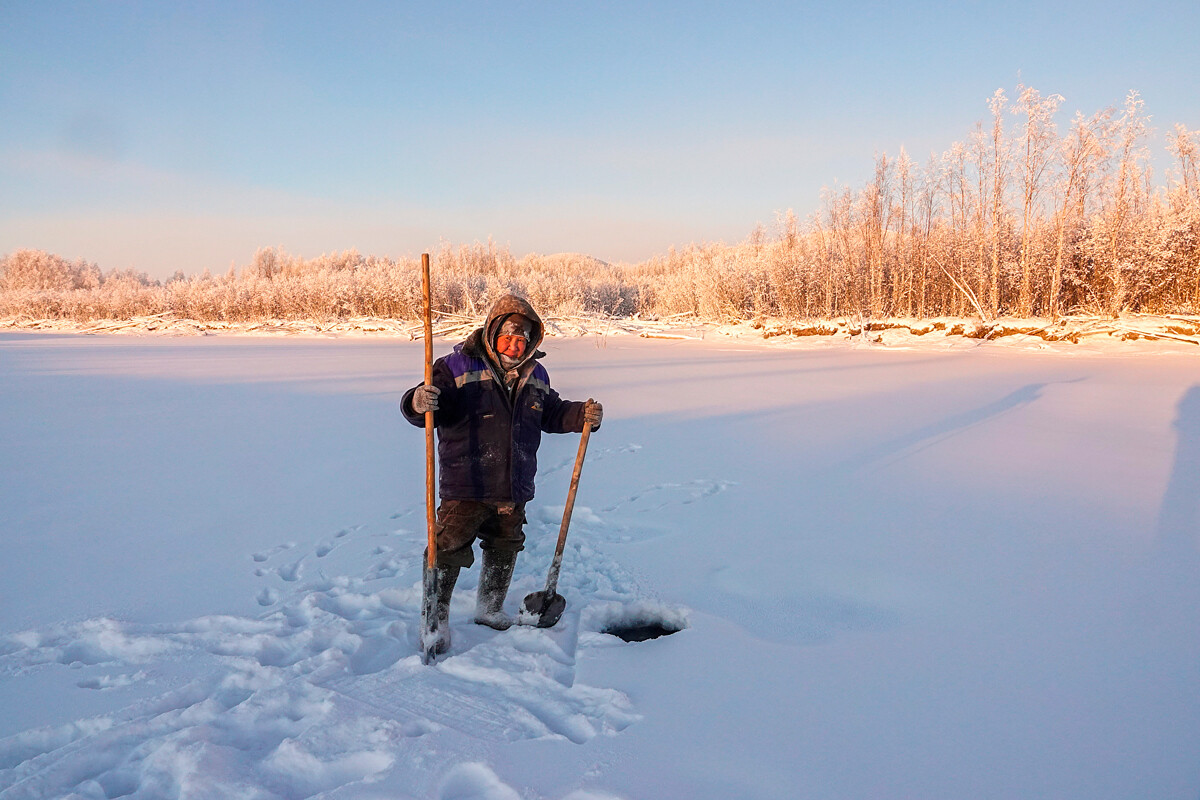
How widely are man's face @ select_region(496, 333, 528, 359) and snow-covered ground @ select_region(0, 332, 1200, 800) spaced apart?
121 centimetres

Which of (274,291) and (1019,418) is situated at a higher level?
(274,291)

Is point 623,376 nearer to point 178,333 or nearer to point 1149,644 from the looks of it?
point 1149,644

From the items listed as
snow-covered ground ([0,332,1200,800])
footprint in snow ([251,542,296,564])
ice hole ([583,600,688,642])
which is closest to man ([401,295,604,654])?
snow-covered ground ([0,332,1200,800])

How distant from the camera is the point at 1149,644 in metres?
2.35

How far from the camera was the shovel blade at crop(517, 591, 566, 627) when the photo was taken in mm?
2767

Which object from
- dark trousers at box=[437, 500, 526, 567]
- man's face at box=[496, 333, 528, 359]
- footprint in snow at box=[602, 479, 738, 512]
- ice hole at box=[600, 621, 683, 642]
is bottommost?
ice hole at box=[600, 621, 683, 642]

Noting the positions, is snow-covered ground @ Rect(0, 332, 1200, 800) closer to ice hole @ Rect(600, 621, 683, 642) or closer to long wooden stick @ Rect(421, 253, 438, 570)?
ice hole @ Rect(600, 621, 683, 642)

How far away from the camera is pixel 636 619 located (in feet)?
9.54

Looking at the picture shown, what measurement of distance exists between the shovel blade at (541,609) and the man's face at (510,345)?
110cm

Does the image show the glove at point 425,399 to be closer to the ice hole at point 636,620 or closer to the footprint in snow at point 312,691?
the footprint in snow at point 312,691

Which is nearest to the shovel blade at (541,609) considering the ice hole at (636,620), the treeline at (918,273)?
the ice hole at (636,620)

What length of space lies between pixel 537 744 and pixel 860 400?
296 inches

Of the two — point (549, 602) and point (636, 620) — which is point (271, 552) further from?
point (636, 620)

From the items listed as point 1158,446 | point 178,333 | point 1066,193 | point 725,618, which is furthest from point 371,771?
point 178,333
